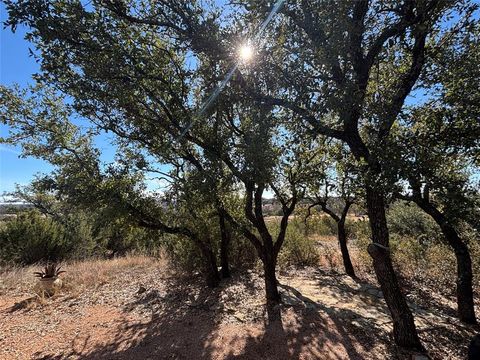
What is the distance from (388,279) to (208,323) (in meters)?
3.27

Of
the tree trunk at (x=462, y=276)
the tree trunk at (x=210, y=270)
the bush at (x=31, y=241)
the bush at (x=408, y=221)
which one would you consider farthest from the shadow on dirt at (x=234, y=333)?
the bush at (x=408, y=221)

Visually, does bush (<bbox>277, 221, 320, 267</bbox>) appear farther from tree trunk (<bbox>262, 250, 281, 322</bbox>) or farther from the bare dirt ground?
tree trunk (<bbox>262, 250, 281, 322</bbox>)

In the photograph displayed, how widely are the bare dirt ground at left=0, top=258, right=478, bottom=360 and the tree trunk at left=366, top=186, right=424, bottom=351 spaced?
290 mm

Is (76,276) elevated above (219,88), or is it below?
below

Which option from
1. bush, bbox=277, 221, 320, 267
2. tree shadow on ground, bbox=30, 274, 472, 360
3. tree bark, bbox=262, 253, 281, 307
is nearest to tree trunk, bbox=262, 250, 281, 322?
tree bark, bbox=262, 253, 281, 307

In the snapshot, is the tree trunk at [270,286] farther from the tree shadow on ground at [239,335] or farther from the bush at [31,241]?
the bush at [31,241]

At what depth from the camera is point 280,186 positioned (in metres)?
6.73

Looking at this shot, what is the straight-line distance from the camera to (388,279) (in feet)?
13.3

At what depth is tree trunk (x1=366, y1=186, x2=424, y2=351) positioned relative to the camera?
13.1ft

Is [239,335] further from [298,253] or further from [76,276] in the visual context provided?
[76,276]

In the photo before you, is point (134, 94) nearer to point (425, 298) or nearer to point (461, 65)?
point (461, 65)

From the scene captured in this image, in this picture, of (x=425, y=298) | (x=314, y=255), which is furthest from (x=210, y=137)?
(x=314, y=255)

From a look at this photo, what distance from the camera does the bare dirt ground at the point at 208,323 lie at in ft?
13.9

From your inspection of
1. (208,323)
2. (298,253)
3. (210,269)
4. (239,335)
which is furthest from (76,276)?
(298,253)
